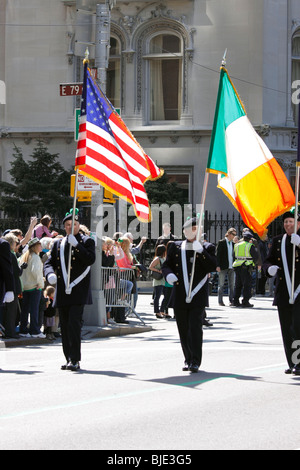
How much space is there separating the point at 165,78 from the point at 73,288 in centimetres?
2276

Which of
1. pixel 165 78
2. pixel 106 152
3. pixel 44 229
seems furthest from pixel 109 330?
pixel 165 78

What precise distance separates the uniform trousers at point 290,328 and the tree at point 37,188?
63.0 feet

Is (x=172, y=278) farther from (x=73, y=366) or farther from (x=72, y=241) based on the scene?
(x=73, y=366)

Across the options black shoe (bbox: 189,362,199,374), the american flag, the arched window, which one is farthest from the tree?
black shoe (bbox: 189,362,199,374)

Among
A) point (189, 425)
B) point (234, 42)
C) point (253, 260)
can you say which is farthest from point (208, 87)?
point (189, 425)

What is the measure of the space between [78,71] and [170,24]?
3.63 metres

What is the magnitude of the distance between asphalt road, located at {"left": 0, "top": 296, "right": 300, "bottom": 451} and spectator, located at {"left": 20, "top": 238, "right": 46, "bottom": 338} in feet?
2.44

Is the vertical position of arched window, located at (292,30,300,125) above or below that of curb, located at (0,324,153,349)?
above

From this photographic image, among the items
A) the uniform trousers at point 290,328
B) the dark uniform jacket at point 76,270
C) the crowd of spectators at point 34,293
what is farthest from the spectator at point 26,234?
the uniform trousers at point 290,328

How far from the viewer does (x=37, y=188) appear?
30109 millimetres

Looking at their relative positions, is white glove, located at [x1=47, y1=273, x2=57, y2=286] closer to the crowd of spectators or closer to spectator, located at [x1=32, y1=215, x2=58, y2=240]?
the crowd of spectators

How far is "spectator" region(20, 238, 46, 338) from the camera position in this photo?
51.4ft

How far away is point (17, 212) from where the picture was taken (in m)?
29.2

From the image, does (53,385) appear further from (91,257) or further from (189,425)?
(189,425)
